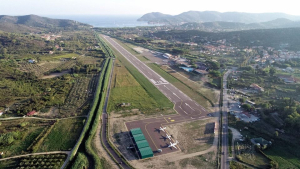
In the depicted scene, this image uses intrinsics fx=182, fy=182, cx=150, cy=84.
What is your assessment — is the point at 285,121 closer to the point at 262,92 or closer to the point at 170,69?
the point at 262,92

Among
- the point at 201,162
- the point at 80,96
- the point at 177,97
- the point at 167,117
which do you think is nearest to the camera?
the point at 201,162

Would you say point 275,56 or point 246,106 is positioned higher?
point 275,56

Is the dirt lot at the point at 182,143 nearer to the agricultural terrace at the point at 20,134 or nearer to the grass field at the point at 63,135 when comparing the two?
the grass field at the point at 63,135

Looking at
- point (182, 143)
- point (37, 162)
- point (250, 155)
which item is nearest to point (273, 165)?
point (250, 155)

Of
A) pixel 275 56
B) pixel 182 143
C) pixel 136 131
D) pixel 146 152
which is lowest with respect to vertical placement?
pixel 182 143

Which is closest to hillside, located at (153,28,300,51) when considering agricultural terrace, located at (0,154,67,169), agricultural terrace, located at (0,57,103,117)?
agricultural terrace, located at (0,57,103,117)

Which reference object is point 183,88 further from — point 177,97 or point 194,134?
point 194,134

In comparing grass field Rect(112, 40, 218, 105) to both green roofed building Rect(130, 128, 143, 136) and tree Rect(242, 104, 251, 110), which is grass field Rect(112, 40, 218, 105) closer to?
tree Rect(242, 104, 251, 110)
